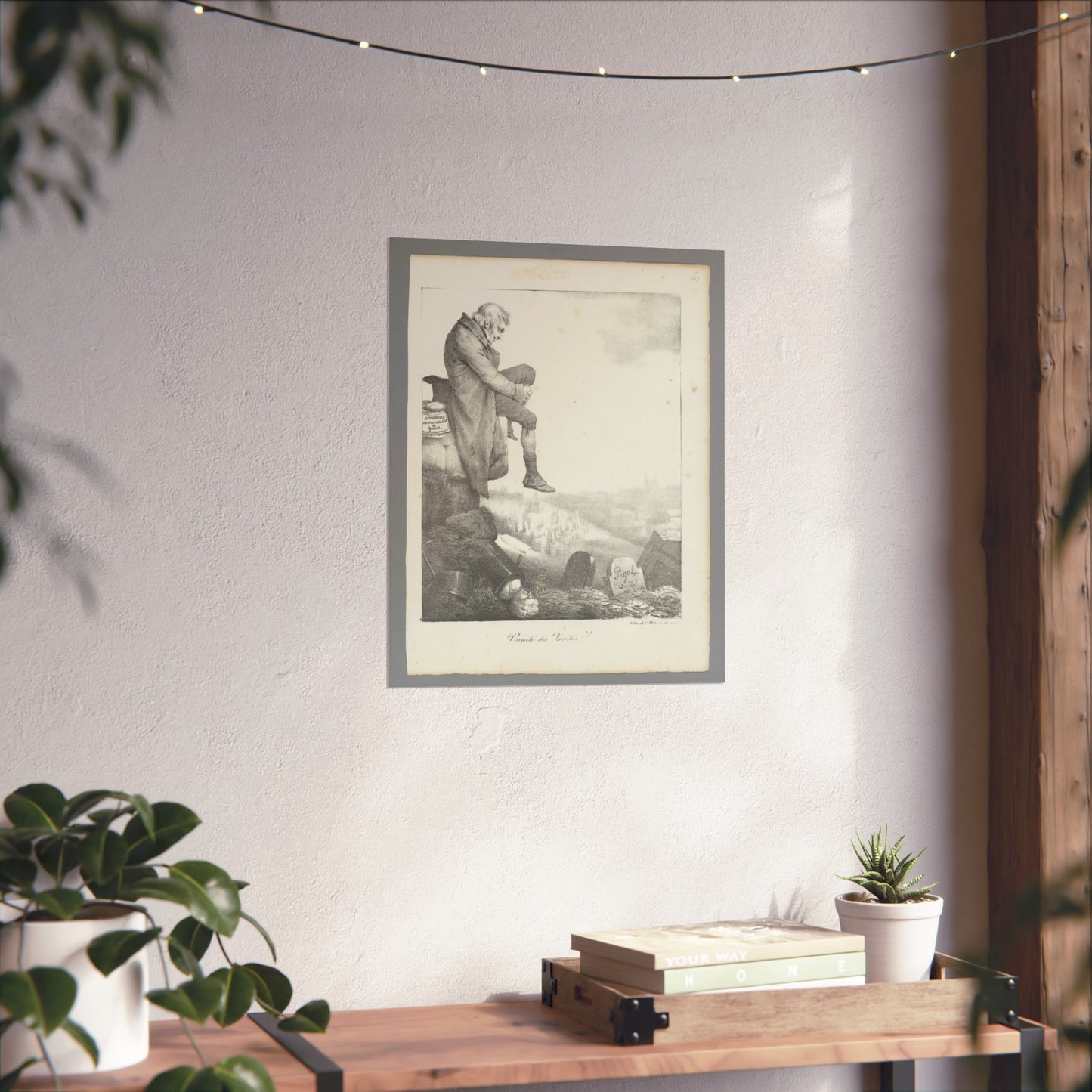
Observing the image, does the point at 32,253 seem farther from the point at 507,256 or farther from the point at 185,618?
the point at 507,256

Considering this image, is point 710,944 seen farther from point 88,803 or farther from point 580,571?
point 88,803

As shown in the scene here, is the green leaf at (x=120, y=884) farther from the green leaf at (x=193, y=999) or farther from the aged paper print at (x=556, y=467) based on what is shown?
the aged paper print at (x=556, y=467)

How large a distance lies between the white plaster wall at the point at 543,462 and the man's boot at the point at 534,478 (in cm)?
24

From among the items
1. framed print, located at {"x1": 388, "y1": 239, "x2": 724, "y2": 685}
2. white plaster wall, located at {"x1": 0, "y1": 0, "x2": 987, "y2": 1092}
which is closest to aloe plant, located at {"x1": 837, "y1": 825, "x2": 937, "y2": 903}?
white plaster wall, located at {"x1": 0, "y1": 0, "x2": 987, "y2": 1092}

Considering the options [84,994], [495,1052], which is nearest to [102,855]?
[84,994]

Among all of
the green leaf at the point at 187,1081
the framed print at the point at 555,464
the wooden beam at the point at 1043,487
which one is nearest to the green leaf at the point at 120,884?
the green leaf at the point at 187,1081

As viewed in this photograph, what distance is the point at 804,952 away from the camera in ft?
5.87

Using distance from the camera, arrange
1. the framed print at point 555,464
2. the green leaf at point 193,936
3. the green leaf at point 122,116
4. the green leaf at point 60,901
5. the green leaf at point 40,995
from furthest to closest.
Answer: the framed print at point 555,464
the green leaf at point 193,936
the green leaf at point 60,901
the green leaf at point 40,995
the green leaf at point 122,116

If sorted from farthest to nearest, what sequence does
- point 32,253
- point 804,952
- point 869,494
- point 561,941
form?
point 869,494, point 561,941, point 32,253, point 804,952

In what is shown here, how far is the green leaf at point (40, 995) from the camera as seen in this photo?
1.31m

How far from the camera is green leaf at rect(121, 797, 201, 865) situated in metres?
1.59

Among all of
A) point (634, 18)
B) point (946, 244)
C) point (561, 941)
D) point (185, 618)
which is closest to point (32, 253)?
point (185, 618)

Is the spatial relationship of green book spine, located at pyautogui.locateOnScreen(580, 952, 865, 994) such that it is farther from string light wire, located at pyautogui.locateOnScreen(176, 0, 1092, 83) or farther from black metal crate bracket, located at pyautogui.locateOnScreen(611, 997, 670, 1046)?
string light wire, located at pyautogui.locateOnScreen(176, 0, 1092, 83)

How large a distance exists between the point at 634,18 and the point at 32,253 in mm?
1071
